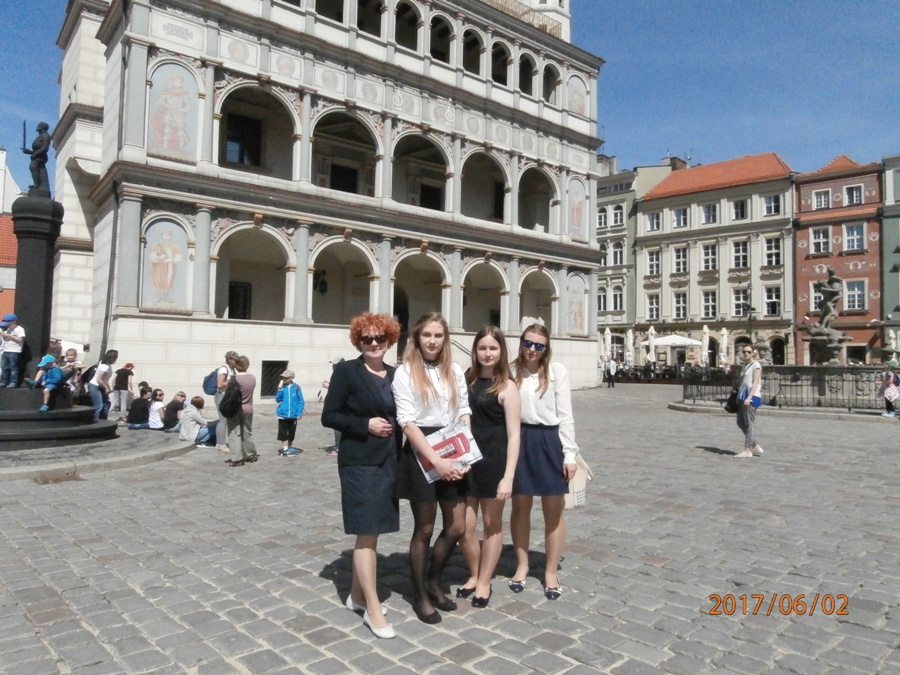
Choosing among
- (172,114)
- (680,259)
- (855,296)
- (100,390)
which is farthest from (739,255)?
(100,390)

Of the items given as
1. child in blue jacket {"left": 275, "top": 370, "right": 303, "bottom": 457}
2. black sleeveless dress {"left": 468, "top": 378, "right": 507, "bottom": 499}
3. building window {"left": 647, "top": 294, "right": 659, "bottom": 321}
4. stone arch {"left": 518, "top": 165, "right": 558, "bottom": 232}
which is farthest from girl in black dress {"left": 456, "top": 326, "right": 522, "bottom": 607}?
building window {"left": 647, "top": 294, "right": 659, "bottom": 321}

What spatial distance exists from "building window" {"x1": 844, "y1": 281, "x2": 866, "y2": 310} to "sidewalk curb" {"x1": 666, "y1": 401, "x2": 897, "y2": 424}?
3141 centimetres

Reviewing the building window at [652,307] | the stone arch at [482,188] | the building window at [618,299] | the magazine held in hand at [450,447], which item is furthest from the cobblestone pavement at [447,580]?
the building window at [618,299]

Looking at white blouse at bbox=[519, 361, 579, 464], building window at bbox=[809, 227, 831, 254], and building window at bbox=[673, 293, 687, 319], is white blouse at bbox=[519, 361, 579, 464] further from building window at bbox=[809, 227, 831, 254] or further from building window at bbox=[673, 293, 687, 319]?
building window at bbox=[673, 293, 687, 319]

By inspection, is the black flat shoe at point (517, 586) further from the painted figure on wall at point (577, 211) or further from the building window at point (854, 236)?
the building window at point (854, 236)

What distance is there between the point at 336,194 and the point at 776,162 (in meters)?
38.7

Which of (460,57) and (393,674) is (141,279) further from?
(393,674)

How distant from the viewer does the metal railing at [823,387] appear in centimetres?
1906

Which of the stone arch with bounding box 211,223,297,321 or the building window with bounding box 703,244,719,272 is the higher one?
the building window with bounding box 703,244,719,272

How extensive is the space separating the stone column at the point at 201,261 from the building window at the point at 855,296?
4197 cm

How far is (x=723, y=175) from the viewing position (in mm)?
51844

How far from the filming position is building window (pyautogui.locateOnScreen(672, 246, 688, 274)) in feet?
170

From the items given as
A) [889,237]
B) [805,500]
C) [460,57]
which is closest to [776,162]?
[889,237]

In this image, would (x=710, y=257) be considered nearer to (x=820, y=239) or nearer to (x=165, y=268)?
(x=820, y=239)
